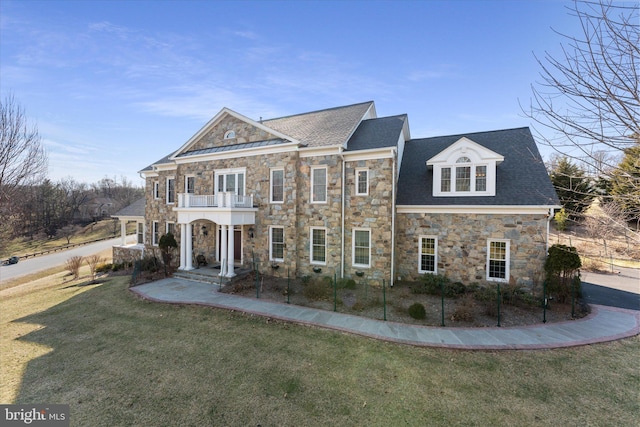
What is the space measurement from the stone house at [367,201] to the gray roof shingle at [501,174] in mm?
56

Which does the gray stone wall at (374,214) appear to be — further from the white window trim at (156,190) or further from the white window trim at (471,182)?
the white window trim at (156,190)

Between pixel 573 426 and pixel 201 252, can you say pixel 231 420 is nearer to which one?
pixel 573 426

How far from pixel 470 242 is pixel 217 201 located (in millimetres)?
13713

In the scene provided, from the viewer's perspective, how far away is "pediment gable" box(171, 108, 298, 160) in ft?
50.4

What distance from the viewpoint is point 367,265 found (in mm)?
13297

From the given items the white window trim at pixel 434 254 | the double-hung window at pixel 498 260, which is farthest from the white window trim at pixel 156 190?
the double-hung window at pixel 498 260

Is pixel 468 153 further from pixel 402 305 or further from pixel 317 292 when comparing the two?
pixel 317 292

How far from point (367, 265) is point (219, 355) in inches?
321

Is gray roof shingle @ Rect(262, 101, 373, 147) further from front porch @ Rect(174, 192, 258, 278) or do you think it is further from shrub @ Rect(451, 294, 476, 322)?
shrub @ Rect(451, 294, 476, 322)

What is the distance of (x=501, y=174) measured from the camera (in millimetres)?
13133

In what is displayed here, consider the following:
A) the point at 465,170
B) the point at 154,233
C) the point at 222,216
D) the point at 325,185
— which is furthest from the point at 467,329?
the point at 154,233

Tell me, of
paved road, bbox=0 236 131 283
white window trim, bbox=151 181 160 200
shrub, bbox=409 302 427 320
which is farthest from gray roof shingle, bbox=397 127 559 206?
paved road, bbox=0 236 131 283

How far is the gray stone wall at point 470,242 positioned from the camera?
1155cm

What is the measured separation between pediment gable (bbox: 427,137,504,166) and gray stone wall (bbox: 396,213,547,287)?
2.80 metres
